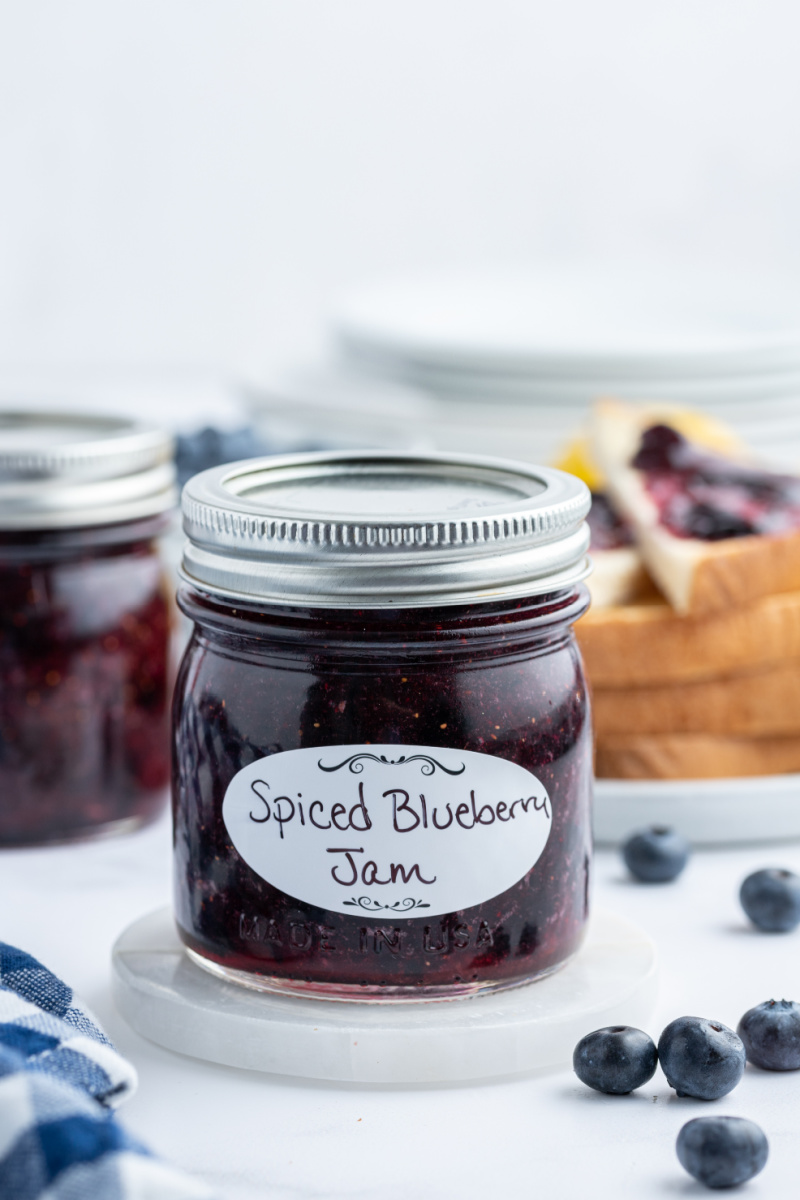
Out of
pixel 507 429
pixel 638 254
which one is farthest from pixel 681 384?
pixel 638 254

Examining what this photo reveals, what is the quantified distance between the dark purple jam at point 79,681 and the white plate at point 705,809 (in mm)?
563

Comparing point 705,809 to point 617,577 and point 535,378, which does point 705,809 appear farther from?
point 535,378

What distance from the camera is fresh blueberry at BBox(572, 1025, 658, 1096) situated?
3.93 ft

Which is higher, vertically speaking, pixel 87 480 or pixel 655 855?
pixel 87 480

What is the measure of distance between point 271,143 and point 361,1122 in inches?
166

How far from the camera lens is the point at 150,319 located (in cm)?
509

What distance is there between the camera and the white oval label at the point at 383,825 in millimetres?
1189

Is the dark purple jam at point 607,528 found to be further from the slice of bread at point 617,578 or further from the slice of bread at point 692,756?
the slice of bread at point 692,756

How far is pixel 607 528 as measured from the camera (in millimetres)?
2170

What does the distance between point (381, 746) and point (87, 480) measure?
27.1 inches

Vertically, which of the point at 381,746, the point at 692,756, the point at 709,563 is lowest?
the point at 692,756

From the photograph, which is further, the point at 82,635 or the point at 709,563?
the point at 709,563

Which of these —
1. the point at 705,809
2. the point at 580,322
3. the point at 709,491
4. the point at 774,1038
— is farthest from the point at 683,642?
the point at 580,322

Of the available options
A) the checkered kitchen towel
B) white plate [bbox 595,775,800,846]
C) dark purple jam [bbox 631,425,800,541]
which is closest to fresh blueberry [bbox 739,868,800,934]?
white plate [bbox 595,775,800,846]
